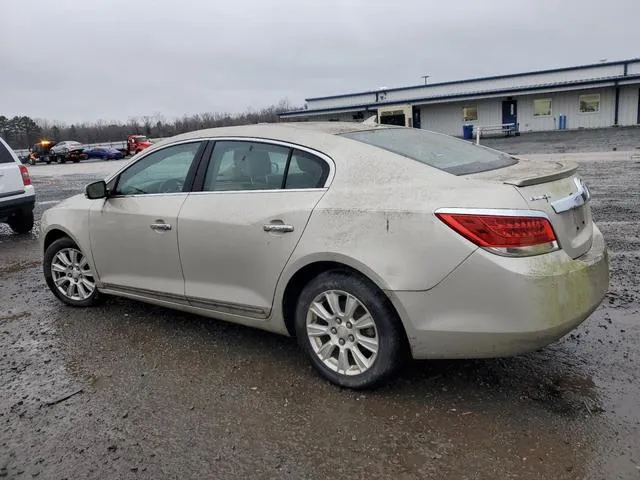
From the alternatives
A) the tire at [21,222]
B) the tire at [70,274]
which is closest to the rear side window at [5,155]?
the tire at [21,222]

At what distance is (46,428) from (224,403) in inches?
40.1

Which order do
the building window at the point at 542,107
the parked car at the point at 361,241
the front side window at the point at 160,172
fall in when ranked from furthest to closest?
1. the building window at the point at 542,107
2. the front side window at the point at 160,172
3. the parked car at the point at 361,241

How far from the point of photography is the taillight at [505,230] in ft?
9.46

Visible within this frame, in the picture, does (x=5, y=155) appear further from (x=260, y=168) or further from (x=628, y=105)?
(x=628, y=105)

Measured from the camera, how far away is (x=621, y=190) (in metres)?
10.7

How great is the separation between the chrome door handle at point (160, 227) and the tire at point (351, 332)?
50.1 inches

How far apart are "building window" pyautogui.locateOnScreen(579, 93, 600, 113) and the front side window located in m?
40.6

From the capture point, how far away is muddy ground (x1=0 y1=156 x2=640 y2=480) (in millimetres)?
2797

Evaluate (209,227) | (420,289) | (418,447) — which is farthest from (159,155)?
(418,447)

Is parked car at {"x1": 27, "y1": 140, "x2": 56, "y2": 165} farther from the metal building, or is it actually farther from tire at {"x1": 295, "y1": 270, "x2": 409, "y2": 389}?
tire at {"x1": 295, "y1": 270, "x2": 409, "y2": 389}

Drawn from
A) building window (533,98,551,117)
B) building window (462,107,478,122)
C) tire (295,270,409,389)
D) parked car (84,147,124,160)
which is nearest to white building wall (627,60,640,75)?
building window (533,98,551,117)

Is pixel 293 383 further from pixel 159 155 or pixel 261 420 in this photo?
pixel 159 155

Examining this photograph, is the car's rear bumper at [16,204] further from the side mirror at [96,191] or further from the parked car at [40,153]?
the parked car at [40,153]

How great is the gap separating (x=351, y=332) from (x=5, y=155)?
27.9ft
